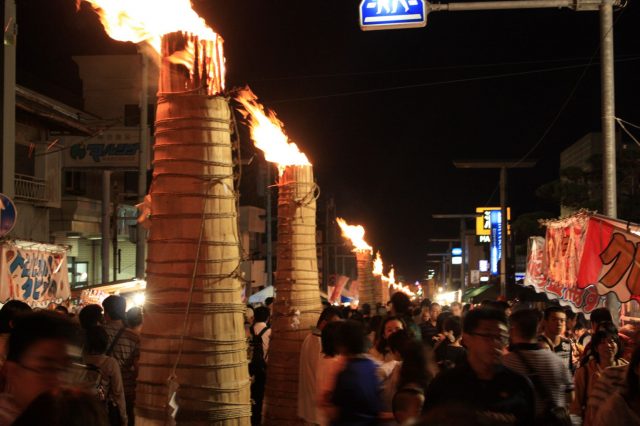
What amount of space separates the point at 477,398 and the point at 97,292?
13.6m

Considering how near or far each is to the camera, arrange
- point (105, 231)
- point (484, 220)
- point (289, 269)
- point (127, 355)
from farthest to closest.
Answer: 1. point (484, 220)
2. point (105, 231)
3. point (289, 269)
4. point (127, 355)

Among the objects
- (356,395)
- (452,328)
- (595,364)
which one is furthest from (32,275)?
(595,364)

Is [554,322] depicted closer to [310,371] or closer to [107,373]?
[310,371]

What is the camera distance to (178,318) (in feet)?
18.1

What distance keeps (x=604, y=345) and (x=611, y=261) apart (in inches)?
115

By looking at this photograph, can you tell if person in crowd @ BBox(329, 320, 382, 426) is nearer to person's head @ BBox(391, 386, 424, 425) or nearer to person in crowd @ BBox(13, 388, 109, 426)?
person's head @ BBox(391, 386, 424, 425)

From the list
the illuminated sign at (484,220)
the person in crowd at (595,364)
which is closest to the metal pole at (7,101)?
the person in crowd at (595,364)

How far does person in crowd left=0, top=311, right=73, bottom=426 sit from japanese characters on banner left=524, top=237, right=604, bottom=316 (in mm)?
9219

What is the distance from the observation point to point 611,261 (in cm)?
1048

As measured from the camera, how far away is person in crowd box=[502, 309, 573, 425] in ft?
19.1

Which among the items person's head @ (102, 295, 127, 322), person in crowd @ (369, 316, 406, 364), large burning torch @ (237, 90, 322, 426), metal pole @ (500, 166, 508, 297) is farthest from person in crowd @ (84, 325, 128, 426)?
metal pole @ (500, 166, 508, 297)

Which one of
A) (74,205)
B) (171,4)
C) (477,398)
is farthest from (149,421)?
(74,205)

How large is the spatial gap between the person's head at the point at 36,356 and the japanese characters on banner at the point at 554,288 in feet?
30.3

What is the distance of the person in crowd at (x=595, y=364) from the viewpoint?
7660 millimetres
